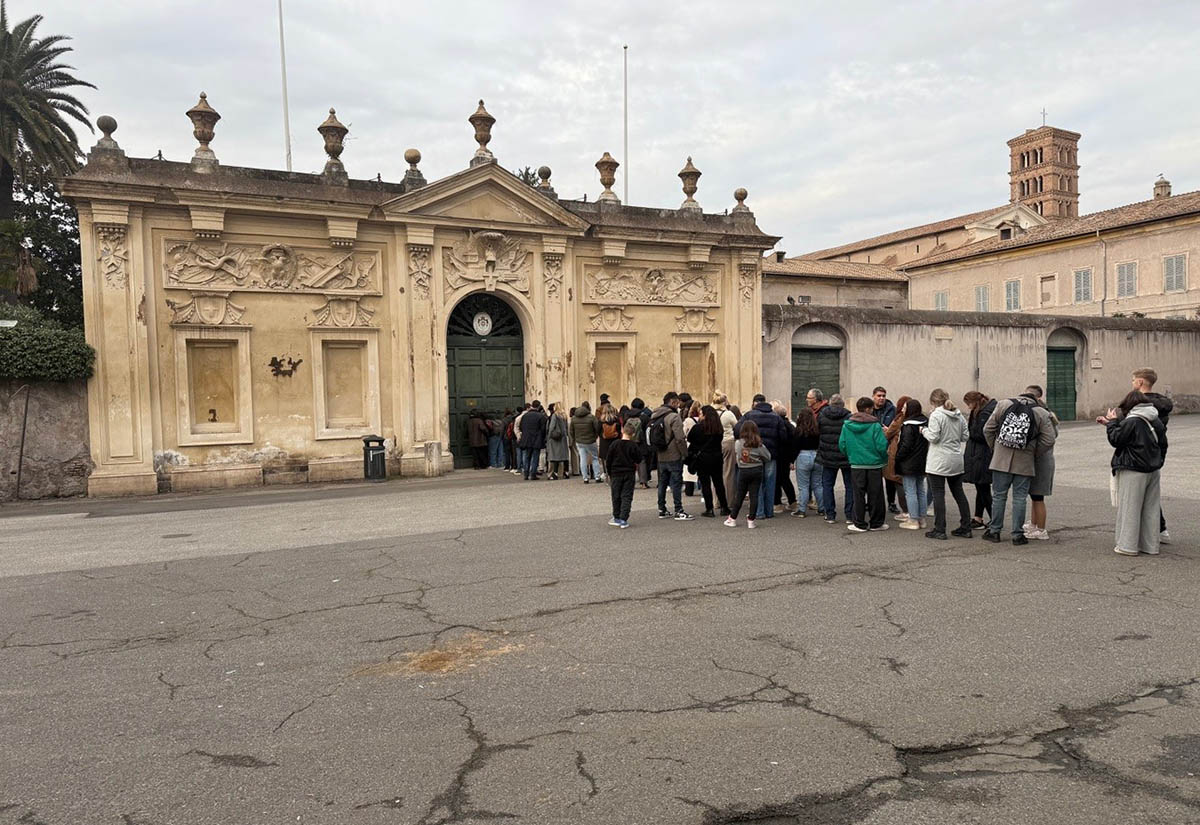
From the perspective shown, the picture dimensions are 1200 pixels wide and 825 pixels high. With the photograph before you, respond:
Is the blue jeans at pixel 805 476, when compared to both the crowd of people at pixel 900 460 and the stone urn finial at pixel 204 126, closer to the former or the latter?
the crowd of people at pixel 900 460

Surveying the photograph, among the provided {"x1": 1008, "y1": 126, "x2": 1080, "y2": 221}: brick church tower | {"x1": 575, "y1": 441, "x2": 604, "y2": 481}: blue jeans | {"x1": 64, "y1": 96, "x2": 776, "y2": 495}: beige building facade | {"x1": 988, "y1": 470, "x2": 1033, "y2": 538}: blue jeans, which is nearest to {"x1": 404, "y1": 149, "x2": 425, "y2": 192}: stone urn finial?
{"x1": 64, "y1": 96, "x2": 776, "y2": 495}: beige building facade

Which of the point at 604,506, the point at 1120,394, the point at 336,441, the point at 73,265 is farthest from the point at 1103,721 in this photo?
the point at 73,265

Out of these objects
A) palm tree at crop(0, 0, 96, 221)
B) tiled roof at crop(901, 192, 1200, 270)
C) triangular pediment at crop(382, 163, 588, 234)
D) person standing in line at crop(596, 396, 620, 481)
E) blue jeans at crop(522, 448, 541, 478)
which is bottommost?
blue jeans at crop(522, 448, 541, 478)

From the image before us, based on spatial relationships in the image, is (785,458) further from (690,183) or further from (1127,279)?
(1127,279)

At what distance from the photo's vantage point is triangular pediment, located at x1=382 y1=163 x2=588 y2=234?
17016 millimetres

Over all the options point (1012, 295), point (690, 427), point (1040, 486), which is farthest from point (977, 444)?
point (1012, 295)

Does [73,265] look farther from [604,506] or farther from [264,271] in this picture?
[604,506]

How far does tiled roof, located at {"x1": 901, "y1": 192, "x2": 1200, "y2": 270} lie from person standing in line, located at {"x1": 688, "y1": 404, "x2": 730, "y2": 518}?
30682 millimetres

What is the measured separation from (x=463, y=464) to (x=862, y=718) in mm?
14712

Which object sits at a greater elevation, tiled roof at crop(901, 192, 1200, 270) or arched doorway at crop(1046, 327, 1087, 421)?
tiled roof at crop(901, 192, 1200, 270)

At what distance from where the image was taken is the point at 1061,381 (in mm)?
26719

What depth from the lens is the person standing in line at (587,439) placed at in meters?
15.2

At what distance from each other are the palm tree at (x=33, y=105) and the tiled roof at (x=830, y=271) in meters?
27.4

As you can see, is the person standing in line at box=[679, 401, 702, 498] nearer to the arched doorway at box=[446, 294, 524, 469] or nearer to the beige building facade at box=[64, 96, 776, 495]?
the beige building facade at box=[64, 96, 776, 495]
